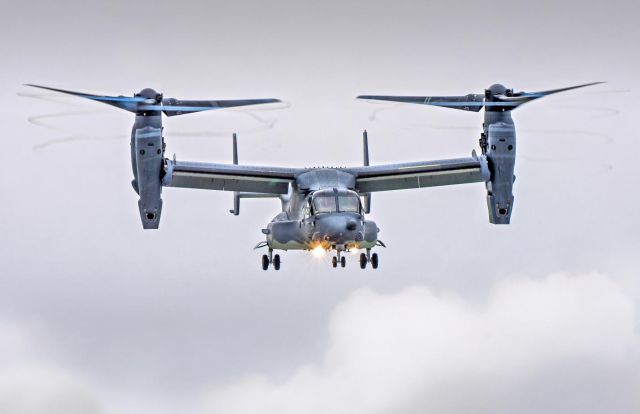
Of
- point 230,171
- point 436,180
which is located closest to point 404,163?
point 436,180

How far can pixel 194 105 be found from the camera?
237ft

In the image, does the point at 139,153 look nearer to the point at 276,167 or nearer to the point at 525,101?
the point at 276,167

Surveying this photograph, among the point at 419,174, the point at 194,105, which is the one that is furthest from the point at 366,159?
the point at 194,105

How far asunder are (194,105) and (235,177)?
14.8 ft

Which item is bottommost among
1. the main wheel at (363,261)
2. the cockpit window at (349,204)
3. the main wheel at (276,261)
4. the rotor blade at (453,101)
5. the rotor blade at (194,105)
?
the main wheel at (363,261)

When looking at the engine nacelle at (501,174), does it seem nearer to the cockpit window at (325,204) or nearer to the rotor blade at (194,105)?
the cockpit window at (325,204)

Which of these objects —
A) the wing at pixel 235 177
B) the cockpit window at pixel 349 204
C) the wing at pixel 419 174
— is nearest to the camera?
the cockpit window at pixel 349 204

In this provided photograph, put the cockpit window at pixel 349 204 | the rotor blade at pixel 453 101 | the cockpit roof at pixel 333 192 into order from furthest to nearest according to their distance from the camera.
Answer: the rotor blade at pixel 453 101, the cockpit roof at pixel 333 192, the cockpit window at pixel 349 204

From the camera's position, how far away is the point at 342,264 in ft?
240

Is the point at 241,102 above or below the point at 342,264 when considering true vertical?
above

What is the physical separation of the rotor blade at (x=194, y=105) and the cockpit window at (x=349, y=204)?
429 cm

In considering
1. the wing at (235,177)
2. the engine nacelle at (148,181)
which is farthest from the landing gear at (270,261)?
the engine nacelle at (148,181)

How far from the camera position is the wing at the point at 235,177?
246 feet

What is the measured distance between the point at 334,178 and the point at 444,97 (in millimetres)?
5056
